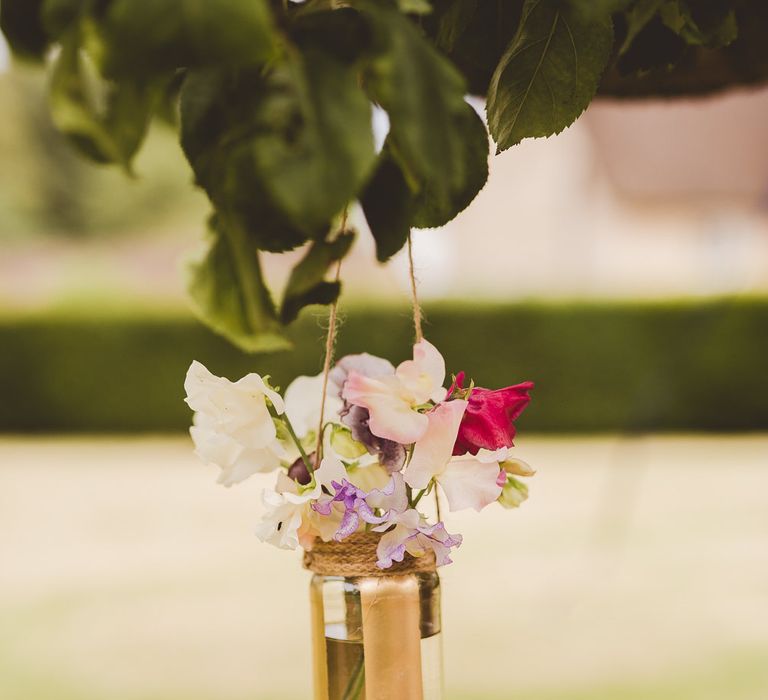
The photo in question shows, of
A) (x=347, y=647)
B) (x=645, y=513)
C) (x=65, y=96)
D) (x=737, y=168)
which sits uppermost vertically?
(x=737, y=168)

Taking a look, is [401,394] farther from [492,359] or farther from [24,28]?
[492,359]

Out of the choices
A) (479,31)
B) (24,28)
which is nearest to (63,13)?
(24,28)

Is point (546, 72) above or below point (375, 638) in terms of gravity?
above

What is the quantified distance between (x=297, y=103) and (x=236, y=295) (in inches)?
3.1

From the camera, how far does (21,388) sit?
27.5 feet

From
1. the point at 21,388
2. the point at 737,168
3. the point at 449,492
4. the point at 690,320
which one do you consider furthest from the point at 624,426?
the point at 449,492

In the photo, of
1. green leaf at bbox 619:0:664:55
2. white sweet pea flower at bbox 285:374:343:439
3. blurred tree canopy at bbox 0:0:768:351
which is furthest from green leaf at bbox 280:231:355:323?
white sweet pea flower at bbox 285:374:343:439

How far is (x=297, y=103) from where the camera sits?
275 mm

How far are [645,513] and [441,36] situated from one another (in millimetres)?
4626

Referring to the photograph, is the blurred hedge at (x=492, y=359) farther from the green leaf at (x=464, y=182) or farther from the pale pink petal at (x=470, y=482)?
the green leaf at (x=464, y=182)

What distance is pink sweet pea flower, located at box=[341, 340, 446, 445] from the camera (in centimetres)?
51

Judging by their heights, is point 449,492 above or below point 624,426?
above

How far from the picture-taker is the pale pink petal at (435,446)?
52 cm

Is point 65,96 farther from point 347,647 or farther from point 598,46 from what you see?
point 347,647
